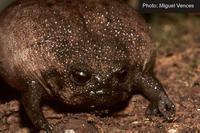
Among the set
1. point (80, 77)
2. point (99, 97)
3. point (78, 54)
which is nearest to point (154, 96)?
point (99, 97)

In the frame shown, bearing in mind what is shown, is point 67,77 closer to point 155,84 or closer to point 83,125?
point 83,125

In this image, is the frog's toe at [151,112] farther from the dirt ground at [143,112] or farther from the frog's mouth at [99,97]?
the frog's mouth at [99,97]

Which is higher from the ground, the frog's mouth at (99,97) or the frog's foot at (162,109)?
the frog's mouth at (99,97)

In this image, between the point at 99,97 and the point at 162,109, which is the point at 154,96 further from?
the point at 99,97

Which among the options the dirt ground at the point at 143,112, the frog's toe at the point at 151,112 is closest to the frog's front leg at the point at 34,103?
the dirt ground at the point at 143,112

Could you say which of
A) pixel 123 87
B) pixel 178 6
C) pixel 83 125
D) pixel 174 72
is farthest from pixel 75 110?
pixel 178 6

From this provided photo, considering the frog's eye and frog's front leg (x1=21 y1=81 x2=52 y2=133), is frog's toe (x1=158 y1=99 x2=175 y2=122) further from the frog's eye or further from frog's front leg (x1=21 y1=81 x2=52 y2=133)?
frog's front leg (x1=21 y1=81 x2=52 y2=133)

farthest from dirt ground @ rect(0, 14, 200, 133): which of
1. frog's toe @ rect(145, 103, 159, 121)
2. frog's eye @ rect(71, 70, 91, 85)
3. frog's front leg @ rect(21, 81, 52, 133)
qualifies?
frog's eye @ rect(71, 70, 91, 85)
